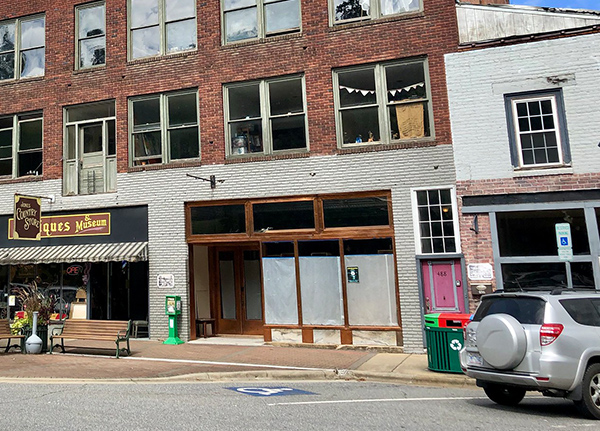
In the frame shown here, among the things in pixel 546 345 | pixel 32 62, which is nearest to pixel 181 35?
pixel 32 62

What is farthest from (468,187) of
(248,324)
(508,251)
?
(248,324)

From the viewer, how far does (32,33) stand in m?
16.7

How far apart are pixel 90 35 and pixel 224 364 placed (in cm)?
1081

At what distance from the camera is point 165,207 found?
1461 centimetres

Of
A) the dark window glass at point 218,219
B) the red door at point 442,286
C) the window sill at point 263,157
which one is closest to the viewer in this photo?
the red door at point 442,286

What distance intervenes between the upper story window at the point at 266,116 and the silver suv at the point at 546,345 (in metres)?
7.79

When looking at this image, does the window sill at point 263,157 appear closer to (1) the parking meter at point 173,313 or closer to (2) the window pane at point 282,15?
(2) the window pane at point 282,15

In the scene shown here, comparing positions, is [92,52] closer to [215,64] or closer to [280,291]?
[215,64]

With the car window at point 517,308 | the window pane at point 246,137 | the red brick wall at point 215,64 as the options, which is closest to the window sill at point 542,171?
the red brick wall at point 215,64

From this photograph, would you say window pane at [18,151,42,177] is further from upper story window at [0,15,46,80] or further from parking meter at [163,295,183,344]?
parking meter at [163,295,183,344]

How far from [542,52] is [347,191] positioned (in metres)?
5.32

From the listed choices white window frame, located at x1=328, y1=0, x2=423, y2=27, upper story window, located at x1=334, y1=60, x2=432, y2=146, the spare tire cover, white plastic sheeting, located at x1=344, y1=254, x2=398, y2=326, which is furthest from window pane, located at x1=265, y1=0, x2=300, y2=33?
the spare tire cover

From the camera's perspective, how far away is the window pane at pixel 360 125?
13414mm

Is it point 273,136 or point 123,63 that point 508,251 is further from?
point 123,63
